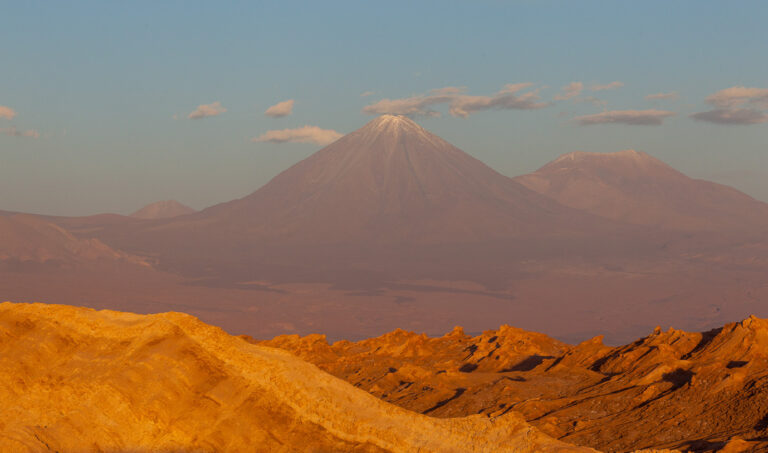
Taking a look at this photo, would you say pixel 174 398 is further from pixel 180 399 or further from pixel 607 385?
pixel 607 385

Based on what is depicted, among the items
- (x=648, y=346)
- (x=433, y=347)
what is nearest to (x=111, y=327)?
(x=648, y=346)

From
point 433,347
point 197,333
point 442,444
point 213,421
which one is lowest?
point 433,347

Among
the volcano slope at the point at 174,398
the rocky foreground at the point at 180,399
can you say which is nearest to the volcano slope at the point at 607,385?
the rocky foreground at the point at 180,399

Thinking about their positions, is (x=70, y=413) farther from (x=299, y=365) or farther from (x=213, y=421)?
(x=299, y=365)

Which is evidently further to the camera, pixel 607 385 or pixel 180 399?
pixel 607 385

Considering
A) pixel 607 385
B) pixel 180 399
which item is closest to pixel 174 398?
pixel 180 399

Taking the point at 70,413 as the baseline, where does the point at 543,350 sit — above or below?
below

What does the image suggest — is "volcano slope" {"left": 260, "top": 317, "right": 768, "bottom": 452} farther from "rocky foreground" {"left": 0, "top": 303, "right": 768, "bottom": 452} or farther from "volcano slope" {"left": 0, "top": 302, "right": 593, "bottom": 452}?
"volcano slope" {"left": 0, "top": 302, "right": 593, "bottom": 452}
